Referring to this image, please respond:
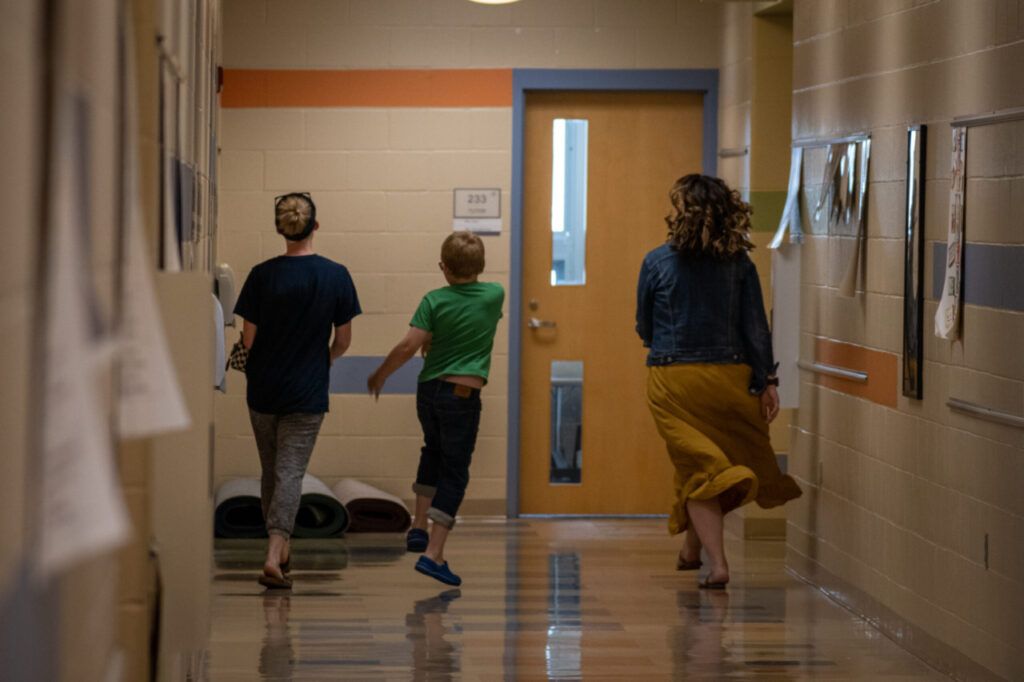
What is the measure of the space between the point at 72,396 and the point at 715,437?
4.77m

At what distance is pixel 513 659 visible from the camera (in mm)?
4438

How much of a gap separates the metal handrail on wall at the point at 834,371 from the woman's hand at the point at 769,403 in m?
0.22

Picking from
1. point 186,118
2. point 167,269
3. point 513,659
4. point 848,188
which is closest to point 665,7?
point 848,188

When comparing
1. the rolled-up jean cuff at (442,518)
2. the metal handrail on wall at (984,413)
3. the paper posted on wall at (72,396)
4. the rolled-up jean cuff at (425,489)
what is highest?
the paper posted on wall at (72,396)

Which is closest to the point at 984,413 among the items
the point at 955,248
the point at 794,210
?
the point at 955,248

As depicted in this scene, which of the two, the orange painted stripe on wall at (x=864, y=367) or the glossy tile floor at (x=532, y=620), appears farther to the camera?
the orange painted stripe on wall at (x=864, y=367)

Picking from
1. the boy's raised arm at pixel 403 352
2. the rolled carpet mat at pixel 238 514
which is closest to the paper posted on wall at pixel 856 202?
the boy's raised arm at pixel 403 352

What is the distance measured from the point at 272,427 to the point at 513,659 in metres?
1.45

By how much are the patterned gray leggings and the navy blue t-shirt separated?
0.16 ft

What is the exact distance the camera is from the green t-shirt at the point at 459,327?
5418 mm

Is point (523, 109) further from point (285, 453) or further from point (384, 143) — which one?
point (285, 453)

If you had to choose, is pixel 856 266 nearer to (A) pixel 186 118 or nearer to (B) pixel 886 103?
(B) pixel 886 103

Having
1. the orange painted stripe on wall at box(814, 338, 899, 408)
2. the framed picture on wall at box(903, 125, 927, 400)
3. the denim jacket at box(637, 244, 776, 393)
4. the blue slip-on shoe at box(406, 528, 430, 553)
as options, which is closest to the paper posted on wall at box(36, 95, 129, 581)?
the framed picture on wall at box(903, 125, 927, 400)

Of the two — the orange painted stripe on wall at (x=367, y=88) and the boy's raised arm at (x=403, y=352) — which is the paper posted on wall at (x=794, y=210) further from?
the orange painted stripe on wall at (x=367, y=88)
